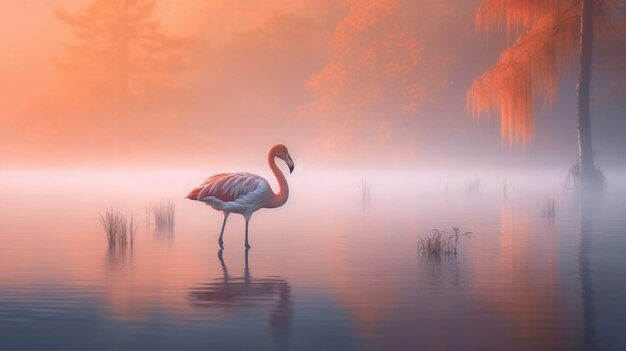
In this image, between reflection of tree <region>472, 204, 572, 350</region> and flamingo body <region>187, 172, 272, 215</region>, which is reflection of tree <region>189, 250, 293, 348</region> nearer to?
reflection of tree <region>472, 204, 572, 350</region>

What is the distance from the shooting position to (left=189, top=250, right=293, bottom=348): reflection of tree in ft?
24.2

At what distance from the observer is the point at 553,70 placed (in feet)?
85.3

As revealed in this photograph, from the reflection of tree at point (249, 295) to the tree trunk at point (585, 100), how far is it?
748 inches

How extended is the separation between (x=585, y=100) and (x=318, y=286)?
2022cm

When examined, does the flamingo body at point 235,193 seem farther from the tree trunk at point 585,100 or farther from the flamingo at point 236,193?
the tree trunk at point 585,100

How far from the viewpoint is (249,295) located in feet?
28.2

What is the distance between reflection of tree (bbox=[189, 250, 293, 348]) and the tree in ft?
56.5

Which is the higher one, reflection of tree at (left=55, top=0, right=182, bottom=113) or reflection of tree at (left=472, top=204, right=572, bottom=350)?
reflection of tree at (left=55, top=0, right=182, bottom=113)

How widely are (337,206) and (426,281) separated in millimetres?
12916

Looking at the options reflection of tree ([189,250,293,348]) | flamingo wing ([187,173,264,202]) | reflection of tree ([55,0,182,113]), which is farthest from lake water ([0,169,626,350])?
reflection of tree ([55,0,182,113])

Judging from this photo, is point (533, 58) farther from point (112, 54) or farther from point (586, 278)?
point (112, 54)

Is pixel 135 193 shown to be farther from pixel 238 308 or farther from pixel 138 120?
pixel 138 120

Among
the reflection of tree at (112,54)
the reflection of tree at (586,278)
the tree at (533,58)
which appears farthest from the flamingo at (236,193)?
the reflection of tree at (112,54)

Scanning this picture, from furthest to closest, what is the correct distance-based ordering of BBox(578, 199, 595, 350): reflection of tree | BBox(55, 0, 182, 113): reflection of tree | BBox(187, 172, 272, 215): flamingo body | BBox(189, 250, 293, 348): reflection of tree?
BBox(55, 0, 182, 113): reflection of tree < BBox(187, 172, 272, 215): flamingo body < BBox(189, 250, 293, 348): reflection of tree < BBox(578, 199, 595, 350): reflection of tree
